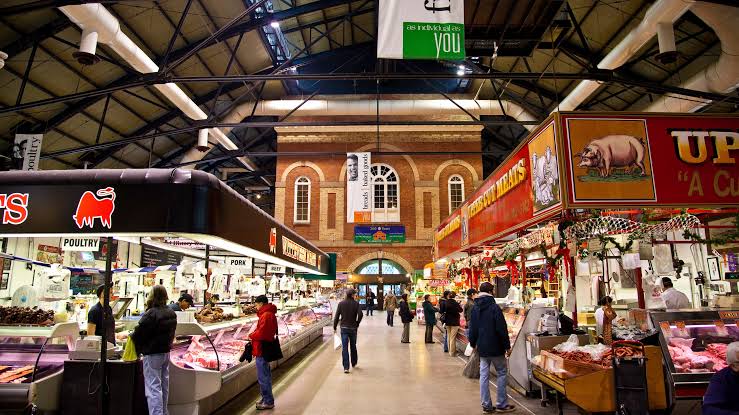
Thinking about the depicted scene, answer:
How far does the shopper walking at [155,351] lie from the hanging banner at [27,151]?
9.75m

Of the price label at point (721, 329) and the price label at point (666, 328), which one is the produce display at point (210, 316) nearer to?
the price label at point (666, 328)

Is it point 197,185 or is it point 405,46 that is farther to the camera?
point 405,46

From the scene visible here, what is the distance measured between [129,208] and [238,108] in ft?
52.7

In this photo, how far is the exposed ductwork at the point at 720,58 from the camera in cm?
923

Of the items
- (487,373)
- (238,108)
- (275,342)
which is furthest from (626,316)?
(238,108)

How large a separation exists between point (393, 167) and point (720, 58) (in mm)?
16393

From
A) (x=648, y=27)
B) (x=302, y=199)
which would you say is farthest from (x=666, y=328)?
(x=302, y=199)

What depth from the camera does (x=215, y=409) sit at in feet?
17.8

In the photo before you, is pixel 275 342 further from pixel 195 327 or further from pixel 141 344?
pixel 141 344

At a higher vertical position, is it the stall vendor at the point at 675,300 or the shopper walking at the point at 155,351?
the stall vendor at the point at 675,300

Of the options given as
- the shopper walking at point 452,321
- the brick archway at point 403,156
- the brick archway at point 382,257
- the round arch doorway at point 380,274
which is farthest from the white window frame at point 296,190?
the shopper walking at point 452,321

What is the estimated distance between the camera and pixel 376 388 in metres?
7.04

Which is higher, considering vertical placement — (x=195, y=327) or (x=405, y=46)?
(x=405, y=46)

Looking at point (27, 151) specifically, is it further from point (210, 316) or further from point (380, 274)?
point (380, 274)
